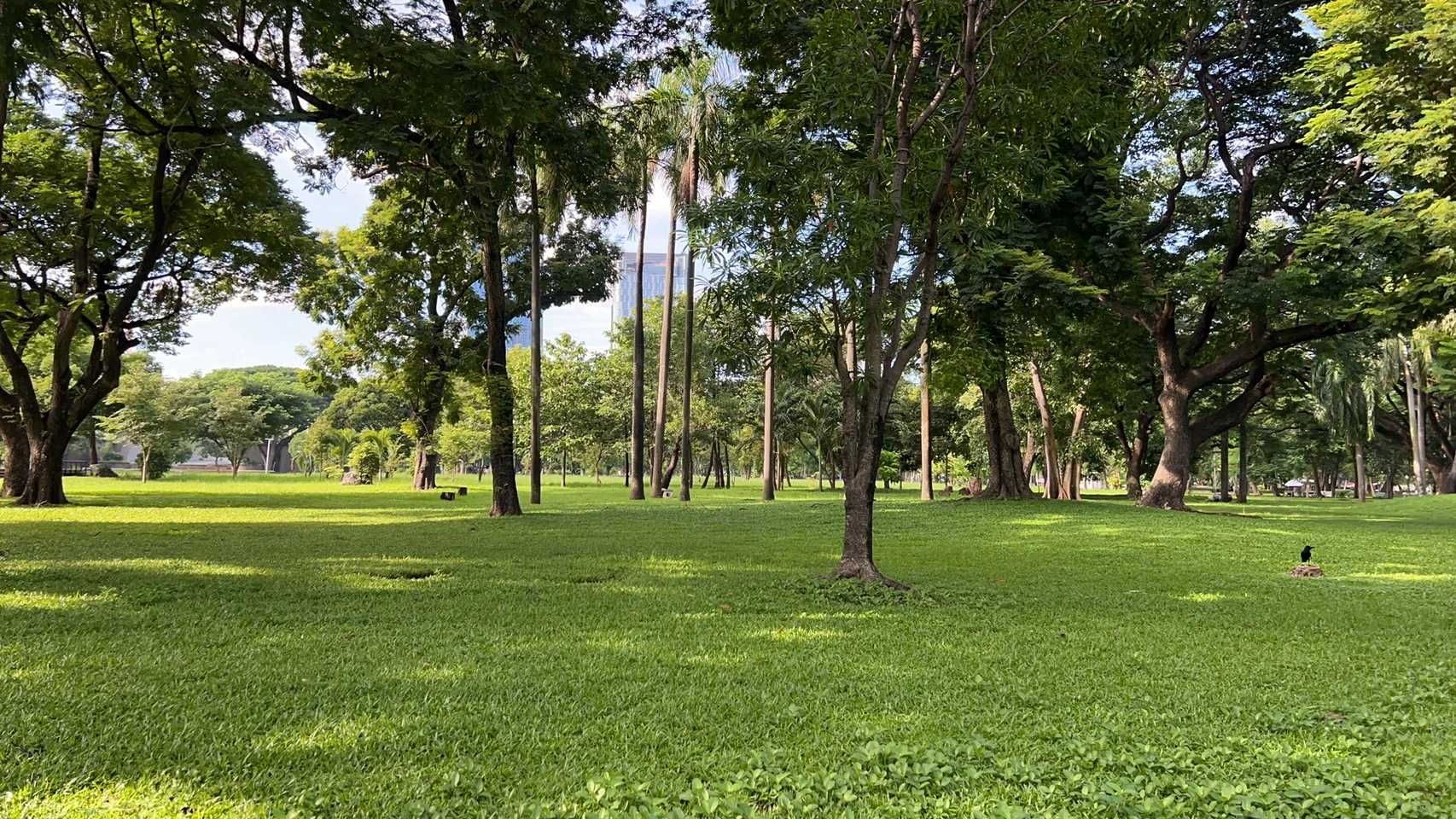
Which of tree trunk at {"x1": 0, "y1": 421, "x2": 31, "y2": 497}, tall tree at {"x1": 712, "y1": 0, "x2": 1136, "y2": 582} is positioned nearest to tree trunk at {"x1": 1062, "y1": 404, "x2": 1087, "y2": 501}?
tall tree at {"x1": 712, "y1": 0, "x2": 1136, "y2": 582}

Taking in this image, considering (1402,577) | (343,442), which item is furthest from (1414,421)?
(343,442)

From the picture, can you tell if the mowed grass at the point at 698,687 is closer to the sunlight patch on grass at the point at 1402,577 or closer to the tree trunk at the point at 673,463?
the sunlight patch on grass at the point at 1402,577

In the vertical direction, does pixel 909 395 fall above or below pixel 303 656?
above

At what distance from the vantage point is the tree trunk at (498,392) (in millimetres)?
15898

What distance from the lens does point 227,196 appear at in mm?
16016

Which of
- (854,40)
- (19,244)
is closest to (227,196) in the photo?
(19,244)

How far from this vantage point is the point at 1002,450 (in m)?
21.4

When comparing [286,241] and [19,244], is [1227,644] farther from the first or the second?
[19,244]

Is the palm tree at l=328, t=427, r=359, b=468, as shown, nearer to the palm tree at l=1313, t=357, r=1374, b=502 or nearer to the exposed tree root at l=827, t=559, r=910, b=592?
the exposed tree root at l=827, t=559, r=910, b=592

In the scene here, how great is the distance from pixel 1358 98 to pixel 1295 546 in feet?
26.6

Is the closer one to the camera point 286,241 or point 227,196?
point 227,196

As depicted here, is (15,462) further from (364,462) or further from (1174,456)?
(1174,456)

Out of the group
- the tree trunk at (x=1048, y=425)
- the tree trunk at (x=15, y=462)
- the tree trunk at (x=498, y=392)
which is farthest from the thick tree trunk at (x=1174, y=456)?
the tree trunk at (x=15, y=462)

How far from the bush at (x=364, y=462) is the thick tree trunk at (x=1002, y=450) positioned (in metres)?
30.0
